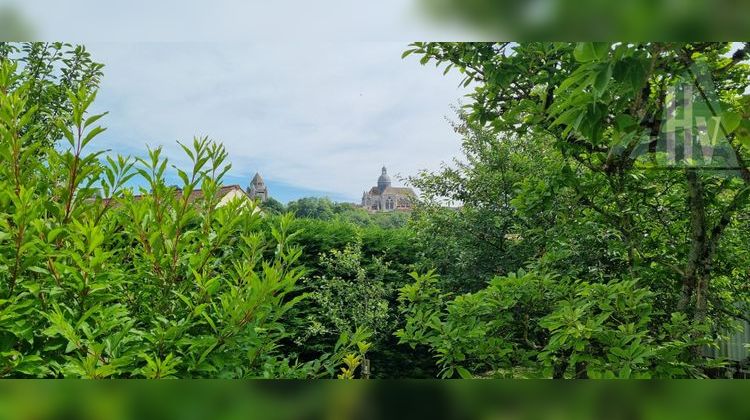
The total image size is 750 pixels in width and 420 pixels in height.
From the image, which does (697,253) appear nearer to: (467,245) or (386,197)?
(467,245)

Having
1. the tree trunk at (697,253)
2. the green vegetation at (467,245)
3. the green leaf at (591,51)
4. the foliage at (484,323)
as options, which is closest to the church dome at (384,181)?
the green vegetation at (467,245)

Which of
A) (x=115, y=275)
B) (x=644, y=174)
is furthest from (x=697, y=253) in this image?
(x=115, y=275)

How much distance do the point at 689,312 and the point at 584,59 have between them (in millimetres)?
2138

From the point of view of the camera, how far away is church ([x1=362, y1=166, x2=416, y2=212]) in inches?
161

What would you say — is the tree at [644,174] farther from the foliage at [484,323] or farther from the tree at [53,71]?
the tree at [53,71]

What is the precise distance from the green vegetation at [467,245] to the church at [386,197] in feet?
1.42

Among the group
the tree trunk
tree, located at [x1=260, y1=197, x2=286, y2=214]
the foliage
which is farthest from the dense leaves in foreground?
tree, located at [x1=260, y1=197, x2=286, y2=214]

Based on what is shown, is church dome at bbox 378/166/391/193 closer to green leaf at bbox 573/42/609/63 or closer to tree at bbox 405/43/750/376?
tree at bbox 405/43/750/376

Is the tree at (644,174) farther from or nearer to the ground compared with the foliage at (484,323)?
farther from the ground

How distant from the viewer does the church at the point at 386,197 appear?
4094 millimetres

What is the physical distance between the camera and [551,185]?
7.18ft

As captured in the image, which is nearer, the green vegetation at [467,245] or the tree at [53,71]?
the green vegetation at [467,245]
